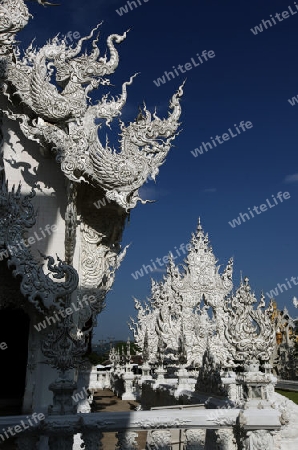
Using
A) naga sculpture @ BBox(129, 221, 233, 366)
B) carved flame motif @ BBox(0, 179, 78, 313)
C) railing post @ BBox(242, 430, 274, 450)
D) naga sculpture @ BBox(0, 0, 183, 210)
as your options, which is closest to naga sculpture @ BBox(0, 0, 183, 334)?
naga sculpture @ BBox(0, 0, 183, 210)

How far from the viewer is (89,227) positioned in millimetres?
7891

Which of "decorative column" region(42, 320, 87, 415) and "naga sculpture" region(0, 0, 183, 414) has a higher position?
"naga sculpture" region(0, 0, 183, 414)

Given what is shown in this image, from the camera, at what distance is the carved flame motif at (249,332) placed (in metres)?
4.13

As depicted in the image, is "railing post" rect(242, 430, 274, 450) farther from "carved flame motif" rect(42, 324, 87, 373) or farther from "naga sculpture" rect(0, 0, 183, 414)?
"naga sculpture" rect(0, 0, 183, 414)

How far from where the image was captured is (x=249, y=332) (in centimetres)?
417

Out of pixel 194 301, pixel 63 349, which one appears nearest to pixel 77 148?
pixel 63 349

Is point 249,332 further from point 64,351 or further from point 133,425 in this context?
point 64,351

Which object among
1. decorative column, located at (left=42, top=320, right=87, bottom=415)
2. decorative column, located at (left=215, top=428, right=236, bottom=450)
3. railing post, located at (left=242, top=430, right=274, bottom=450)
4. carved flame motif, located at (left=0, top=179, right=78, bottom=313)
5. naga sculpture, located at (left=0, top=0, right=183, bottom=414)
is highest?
naga sculpture, located at (left=0, top=0, right=183, bottom=414)

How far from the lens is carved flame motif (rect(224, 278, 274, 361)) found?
4133 mm

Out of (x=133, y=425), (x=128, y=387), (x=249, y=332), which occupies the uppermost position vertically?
(x=249, y=332)

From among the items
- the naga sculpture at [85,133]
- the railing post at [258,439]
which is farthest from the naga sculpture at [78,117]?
the railing post at [258,439]

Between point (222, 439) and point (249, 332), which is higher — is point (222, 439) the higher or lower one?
the lower one

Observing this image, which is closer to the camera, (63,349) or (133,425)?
(133,425)

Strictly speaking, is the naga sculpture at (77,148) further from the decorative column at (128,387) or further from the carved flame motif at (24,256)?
the decorative column at (128,387)
